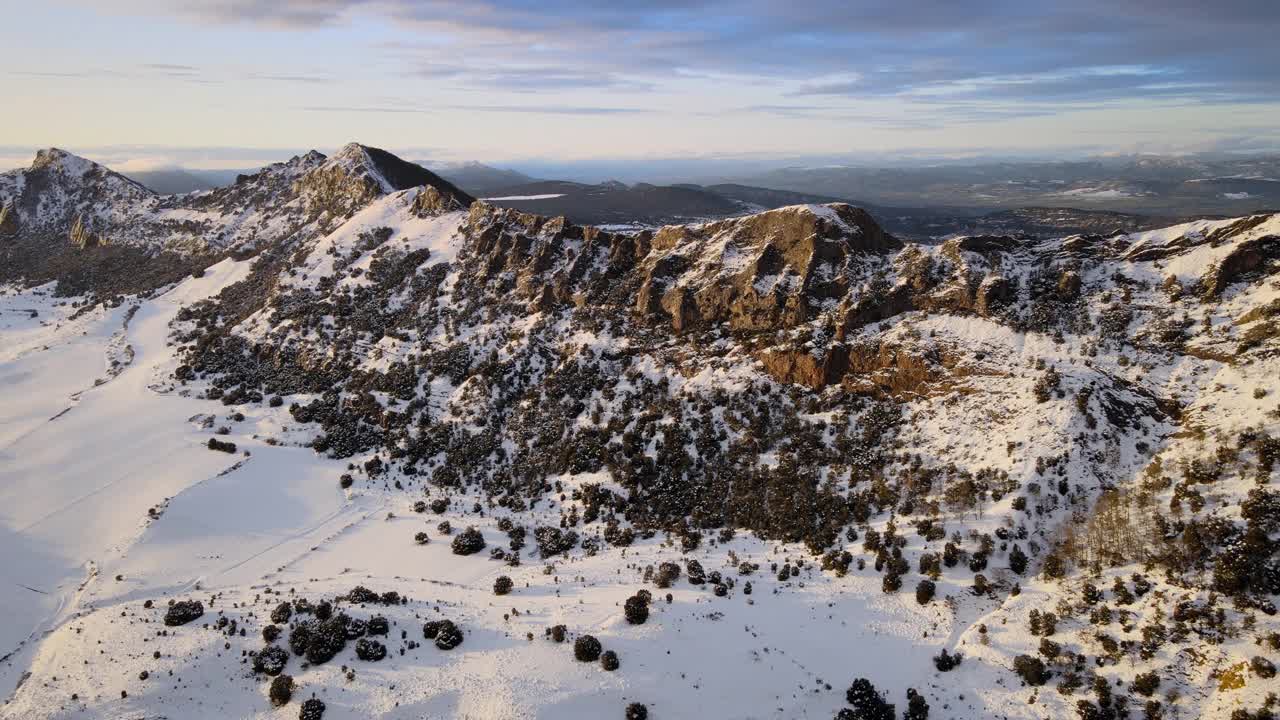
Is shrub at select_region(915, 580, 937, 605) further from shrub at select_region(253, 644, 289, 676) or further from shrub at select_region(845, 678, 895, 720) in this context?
shrub at select_region(253, 644, 289, 676)

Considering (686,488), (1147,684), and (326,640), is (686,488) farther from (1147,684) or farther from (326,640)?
(1147,684)

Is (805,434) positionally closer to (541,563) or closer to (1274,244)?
(541,563)

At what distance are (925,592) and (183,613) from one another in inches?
1808

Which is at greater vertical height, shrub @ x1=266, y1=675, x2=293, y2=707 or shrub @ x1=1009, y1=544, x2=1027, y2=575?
shrub @ x1=1009, y1=544, x2=1027, y2=575

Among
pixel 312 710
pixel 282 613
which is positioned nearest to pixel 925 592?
pixel 312 710

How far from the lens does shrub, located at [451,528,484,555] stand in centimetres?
4912

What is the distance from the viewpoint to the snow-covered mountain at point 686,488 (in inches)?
1344

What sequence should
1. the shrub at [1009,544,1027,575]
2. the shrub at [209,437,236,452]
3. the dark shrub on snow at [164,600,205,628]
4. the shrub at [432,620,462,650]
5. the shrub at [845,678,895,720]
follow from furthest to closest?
1. the shrub at [209,437,236,452]
2. the dark shrub on snow at [164,600,205,628]
3. the shrub at [1009,544,1027,575]
4. the shrub at [432,620,462,650]
5. the shrub at [845,678,895,720]

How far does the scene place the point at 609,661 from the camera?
117 ft

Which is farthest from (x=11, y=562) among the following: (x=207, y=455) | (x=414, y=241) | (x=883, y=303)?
(x=883, y=303)

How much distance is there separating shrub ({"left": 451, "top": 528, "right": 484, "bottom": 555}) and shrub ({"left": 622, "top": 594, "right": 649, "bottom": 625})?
1508 centimetres

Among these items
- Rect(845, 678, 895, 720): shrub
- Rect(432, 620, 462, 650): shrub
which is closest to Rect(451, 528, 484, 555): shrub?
Rect(432, 620, 462, 650): shrub

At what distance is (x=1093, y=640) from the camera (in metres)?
33.2

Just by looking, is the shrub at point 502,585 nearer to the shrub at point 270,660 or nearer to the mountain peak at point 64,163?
the shrub at point 270,660
